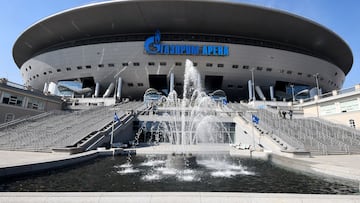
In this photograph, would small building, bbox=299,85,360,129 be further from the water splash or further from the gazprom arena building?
the gazprom arena building

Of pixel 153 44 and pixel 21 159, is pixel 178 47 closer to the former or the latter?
pixel 153 44

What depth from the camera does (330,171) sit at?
7.92 metres

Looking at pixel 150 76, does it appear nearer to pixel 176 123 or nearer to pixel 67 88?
pixel 67 88

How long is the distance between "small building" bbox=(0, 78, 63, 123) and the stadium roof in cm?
2047

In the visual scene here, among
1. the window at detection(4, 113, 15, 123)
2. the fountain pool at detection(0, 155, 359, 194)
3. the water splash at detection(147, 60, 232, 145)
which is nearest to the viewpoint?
the fountain pool at detection(0, 155, 359, 194)

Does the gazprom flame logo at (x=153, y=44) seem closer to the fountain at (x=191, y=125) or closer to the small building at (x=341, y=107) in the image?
the fountain at (x=191, y=125)

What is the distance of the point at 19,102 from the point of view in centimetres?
2433

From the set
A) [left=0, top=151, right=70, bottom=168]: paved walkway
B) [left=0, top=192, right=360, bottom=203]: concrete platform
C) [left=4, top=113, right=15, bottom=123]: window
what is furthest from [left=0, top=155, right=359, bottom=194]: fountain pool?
[left=4, top=113, right=15, bottom=123]: window

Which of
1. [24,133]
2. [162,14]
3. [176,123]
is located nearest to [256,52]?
[162,14]

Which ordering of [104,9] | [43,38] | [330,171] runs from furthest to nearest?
[43,38] < [104,9] < [330,171]

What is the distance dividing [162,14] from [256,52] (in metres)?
23.4

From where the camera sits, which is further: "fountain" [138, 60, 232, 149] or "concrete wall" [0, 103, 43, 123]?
"concrete wall" [0, 103, 43, 123]

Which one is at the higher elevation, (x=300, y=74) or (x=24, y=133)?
(x=300, y=74)

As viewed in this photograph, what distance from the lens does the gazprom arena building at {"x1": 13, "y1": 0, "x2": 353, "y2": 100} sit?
3700cm
